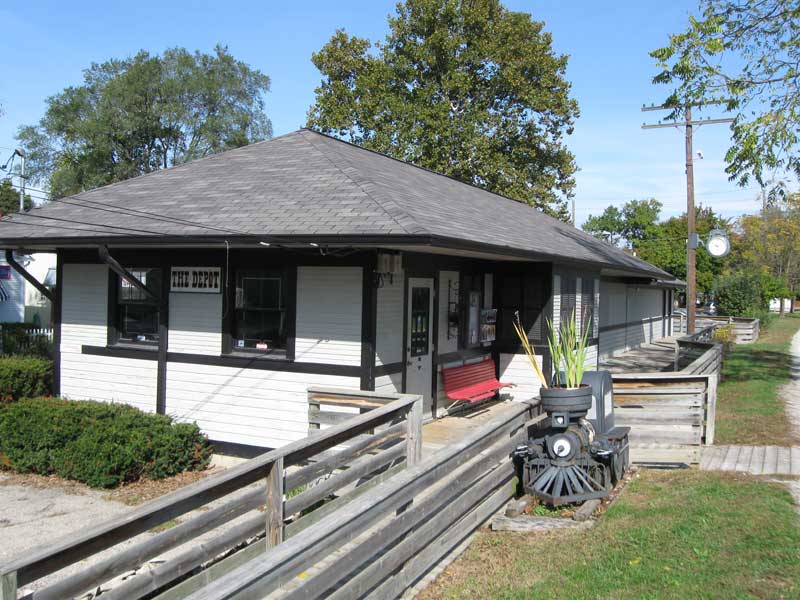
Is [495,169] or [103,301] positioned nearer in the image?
[103,301]

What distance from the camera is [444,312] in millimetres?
11578

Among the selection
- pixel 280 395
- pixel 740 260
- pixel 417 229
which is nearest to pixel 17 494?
pixel 280 395

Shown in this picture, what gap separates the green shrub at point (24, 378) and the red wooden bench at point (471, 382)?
21.7 feet

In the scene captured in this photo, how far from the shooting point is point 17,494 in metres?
8.43

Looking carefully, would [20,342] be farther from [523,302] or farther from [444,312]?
[523,302]

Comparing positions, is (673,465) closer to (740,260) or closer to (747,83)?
(747,83)

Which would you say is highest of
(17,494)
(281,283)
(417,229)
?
(417,229)

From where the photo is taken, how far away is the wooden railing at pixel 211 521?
2.98m

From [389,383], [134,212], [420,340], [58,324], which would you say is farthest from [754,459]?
[58,324]

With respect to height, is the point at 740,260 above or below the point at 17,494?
above

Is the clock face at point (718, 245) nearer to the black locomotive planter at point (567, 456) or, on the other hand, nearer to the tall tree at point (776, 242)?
the black locomotive planter at point (567, 456)

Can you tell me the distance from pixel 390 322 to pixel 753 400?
25.0 ft

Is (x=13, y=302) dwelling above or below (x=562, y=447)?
above

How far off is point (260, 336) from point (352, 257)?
6.20 feet
